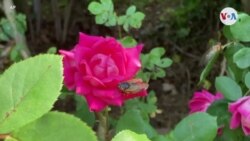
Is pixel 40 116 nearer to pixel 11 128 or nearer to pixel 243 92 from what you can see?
pixel 11 128

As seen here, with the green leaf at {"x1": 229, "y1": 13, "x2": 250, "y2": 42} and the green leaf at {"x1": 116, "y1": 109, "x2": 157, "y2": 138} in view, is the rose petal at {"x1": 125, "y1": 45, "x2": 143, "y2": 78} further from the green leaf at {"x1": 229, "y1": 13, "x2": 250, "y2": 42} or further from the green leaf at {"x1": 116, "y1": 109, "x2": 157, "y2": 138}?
the green leaf at {"x1": 229, "y1": 13, "x2": 250, "y2": 42}

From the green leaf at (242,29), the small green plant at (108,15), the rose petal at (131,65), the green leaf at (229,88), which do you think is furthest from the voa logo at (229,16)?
the small green plant at (108,15)

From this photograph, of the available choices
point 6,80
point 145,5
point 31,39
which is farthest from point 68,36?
point 6,80

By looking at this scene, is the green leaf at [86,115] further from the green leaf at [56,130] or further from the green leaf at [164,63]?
the green leaf at [56,130]

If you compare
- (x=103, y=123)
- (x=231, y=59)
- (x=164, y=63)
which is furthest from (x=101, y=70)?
(x=164, y=63)

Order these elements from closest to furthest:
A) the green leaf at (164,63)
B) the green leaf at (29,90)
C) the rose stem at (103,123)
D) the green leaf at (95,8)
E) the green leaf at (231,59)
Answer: the green leaf at (29,90) → the rose stem at (103,123) → the green leaf at (231,59) → the green leaf at (95,8) → the green leaf at (164,63)

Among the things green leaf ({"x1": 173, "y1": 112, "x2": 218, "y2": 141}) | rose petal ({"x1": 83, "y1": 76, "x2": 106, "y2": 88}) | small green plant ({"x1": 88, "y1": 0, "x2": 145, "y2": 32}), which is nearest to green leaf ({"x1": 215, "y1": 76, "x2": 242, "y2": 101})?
green leaf ({"x1": 173, "y1": 112, "x2": 218, "y2": 141})
